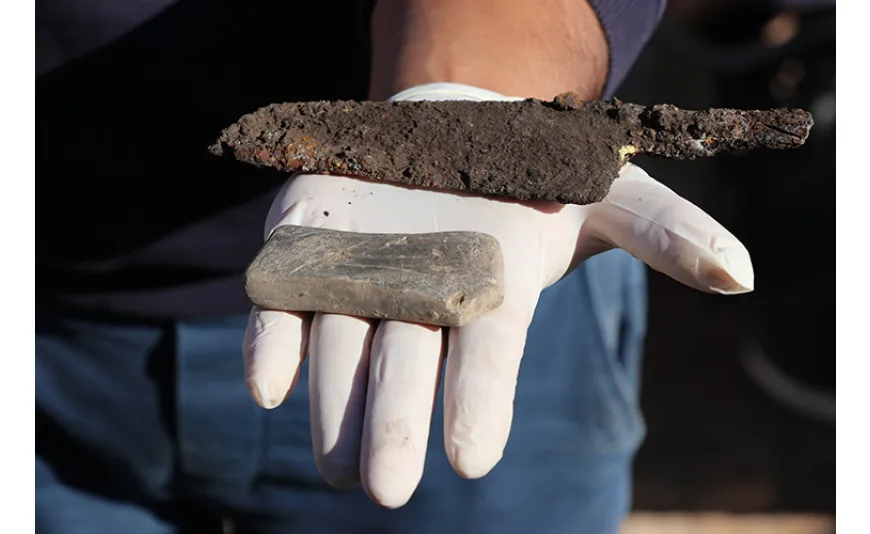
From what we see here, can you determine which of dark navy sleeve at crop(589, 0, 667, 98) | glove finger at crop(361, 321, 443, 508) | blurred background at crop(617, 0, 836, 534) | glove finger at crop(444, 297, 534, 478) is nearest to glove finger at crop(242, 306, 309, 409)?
glove finger at crop(361, 321, 443, 508)

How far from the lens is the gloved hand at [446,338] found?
1035 mm

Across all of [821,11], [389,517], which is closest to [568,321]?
[389,517]

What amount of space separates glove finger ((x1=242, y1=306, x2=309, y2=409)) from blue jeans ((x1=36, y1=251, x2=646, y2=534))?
62cm

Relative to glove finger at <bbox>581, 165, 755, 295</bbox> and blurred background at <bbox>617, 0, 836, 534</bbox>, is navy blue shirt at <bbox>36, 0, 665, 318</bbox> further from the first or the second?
blurred background at <bbox>617, 0, 836, 534</bbox>

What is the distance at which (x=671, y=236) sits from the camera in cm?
112

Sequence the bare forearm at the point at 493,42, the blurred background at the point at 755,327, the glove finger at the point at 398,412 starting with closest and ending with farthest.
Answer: the glove finger at the point at 398,412 < the bare forearm at the point at 493,42 < the blurred background at the point at 755,327

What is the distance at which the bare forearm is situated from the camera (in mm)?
1365

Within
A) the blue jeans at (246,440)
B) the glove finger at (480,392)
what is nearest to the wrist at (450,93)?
the glove finger at (480,392)

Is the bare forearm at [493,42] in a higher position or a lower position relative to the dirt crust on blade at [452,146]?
higher

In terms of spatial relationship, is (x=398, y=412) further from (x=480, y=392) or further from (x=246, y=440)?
(x=246, y=440)

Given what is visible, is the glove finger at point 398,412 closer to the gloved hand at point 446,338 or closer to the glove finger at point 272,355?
the gloved hand at point 446,338

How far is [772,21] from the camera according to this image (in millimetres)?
4207

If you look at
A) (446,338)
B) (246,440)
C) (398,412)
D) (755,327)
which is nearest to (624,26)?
(446,338)

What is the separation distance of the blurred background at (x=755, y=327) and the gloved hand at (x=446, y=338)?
101 inches
